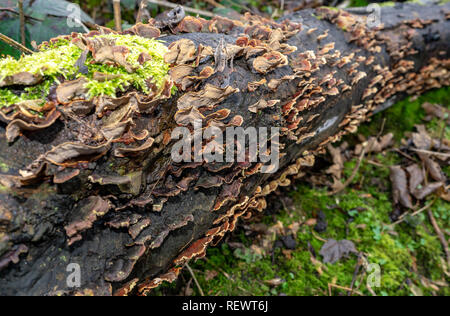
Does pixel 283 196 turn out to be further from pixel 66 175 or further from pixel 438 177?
pixel 66 175

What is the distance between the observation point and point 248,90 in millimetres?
2416

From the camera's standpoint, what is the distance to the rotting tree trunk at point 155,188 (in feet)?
5.35

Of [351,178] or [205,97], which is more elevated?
[205,97]

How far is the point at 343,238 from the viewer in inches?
159

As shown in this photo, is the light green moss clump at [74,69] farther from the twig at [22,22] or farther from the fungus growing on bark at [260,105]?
the twig at [22,22]

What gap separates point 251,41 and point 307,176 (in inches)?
106

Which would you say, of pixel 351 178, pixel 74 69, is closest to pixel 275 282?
pixel 351 178

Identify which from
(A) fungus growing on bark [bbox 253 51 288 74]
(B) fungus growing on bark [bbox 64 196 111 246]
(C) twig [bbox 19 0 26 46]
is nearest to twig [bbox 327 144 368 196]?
(A) fungus growing on bark [bbox 253 51 288 74]

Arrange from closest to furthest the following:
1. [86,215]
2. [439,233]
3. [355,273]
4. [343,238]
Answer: [86,215] → [355,273] → [343,238] → [439,233]

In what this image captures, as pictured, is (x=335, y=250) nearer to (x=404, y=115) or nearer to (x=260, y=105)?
(x=260, y=105)

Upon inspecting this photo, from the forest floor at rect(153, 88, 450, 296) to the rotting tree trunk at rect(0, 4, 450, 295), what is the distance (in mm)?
873

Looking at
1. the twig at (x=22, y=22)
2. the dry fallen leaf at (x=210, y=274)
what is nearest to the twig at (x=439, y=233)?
the dry fallen leaf at (x=210, y=274)

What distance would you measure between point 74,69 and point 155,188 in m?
0.86
